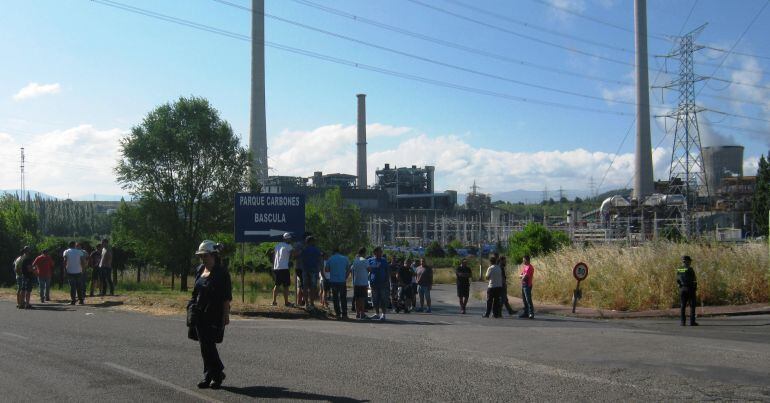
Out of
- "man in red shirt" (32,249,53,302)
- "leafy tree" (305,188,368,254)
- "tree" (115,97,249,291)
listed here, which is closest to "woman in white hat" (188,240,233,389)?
"man in red shirt" (32,249,53,302)

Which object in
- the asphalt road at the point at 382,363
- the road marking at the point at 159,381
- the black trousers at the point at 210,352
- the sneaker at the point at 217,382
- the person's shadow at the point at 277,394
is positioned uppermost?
the black trousers at the point at 210,352

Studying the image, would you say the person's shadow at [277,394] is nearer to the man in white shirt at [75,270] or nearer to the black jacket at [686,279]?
the black jacket at [686,279]

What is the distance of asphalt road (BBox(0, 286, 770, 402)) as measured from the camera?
27.1ft

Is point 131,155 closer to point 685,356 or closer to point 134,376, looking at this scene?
point 134,376

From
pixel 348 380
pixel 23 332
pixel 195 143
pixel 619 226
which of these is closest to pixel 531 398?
pixel 348 380

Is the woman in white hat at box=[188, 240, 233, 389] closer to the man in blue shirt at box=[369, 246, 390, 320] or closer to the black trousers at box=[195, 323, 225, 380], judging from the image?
the black trousers at box=[195, 323, 225, 380]

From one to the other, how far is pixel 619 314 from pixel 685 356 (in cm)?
1086

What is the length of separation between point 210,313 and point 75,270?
45.9 feet

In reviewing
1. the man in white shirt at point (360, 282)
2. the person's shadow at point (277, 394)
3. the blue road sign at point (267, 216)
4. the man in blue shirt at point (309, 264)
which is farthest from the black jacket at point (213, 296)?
the blue road sign at point (267, 216)

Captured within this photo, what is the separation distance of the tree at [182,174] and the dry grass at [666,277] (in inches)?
728

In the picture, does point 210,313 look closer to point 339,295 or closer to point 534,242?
point 339,295

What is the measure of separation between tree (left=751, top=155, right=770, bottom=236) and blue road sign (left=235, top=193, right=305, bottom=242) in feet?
161

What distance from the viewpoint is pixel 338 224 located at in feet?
166

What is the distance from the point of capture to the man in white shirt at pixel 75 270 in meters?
20.4
